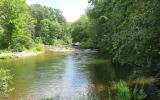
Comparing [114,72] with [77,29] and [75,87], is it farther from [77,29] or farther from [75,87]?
[77,29]

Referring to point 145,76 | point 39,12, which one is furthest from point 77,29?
point 145,76

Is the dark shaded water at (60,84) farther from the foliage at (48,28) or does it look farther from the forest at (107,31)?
the foliage at (48,28)

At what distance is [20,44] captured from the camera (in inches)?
2655

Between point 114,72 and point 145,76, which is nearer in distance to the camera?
point 145,76

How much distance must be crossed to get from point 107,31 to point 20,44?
18037mm

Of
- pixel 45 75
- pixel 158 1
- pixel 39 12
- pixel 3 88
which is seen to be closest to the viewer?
pixel 158 1

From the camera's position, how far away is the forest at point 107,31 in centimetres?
1806

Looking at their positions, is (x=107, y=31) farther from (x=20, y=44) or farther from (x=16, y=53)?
(x=20, y=44)

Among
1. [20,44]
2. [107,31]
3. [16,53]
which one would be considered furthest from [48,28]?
[107,31]

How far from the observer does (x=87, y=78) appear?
3105cm

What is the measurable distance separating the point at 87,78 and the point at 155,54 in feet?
28.7

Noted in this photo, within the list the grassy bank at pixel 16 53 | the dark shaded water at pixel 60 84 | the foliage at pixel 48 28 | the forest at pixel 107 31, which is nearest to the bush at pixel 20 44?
the forest at pixel 107 31

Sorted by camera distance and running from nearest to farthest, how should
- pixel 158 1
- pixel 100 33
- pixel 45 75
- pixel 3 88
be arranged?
pixel 158 1
pixel 3 88
pixel 45 75
pixel 100 33

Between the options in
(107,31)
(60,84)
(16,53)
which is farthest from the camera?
(16,53)
